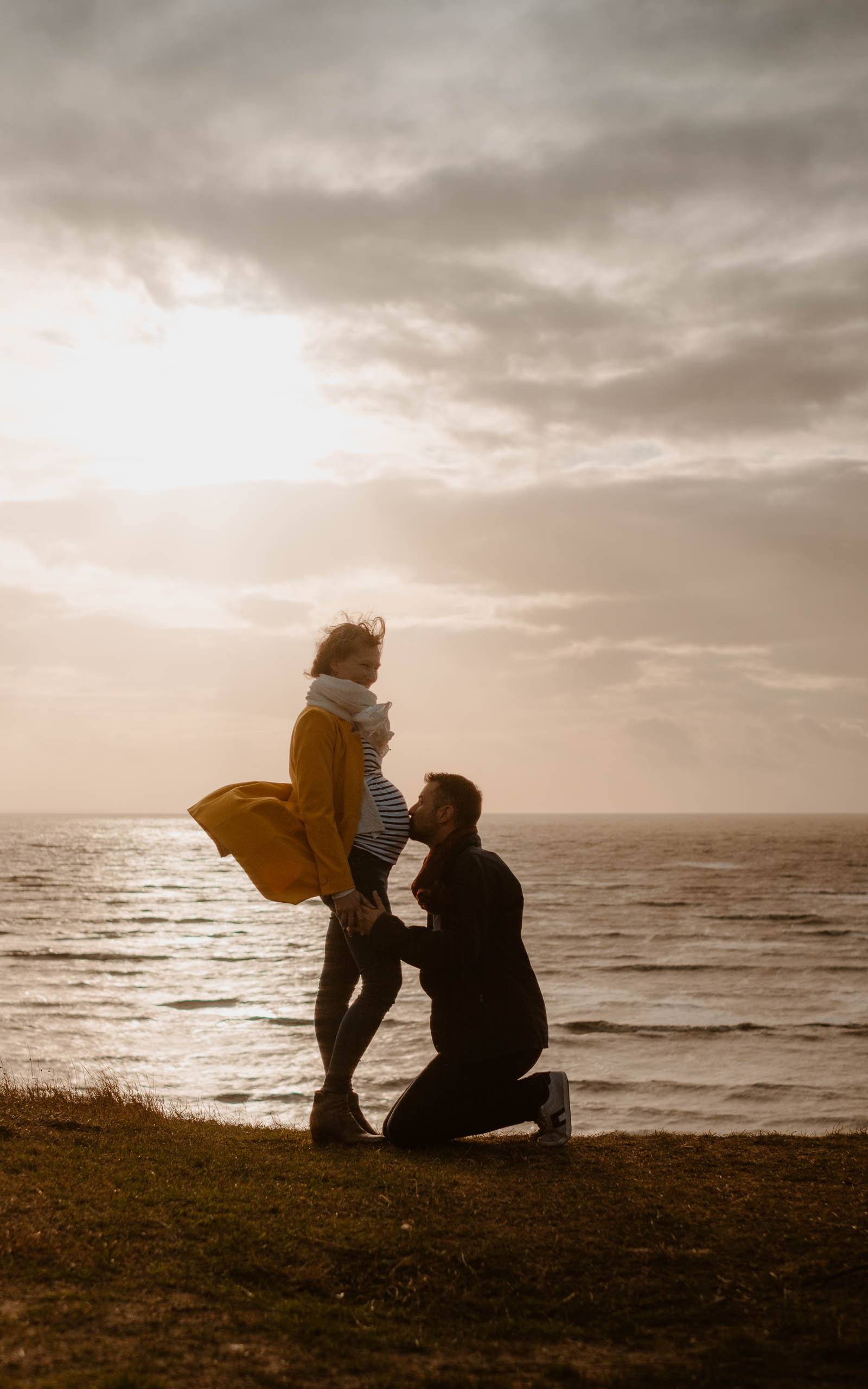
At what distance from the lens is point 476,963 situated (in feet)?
17.8

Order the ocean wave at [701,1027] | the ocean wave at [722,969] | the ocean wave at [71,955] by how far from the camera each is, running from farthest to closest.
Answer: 1. the ocean wave at [71,955]
2. the ocean wave at [722,969]
3. the ocean wave at [701,1027]

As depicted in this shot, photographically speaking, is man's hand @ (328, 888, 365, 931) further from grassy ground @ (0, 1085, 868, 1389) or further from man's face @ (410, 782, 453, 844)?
grassy ground @ (0, 1085, 868, 1389)

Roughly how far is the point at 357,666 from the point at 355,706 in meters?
0.24

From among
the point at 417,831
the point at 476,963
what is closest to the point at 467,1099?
the point at 476,963

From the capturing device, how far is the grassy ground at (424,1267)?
316 centimetres

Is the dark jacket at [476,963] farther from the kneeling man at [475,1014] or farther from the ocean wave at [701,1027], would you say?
the ocean wave at [701,1027]

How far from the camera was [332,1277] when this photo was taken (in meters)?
3.80

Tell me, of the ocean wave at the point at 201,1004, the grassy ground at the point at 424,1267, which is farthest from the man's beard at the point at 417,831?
the ocean wave at the point at 201,1004

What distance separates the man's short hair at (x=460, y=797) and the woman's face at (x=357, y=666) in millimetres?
663

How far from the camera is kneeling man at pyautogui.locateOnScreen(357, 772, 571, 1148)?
17.6 feet

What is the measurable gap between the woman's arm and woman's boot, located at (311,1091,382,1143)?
3.99ft

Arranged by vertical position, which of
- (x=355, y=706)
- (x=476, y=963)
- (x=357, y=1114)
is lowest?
(x=357, y=1114)

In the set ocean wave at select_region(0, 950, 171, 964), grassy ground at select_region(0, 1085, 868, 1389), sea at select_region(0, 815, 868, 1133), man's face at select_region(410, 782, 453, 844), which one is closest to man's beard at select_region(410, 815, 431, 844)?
man's face at select_region(410, 782, 453, 844)

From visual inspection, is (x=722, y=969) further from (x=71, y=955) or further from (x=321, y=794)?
(x=321, y=794)
